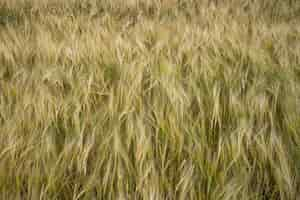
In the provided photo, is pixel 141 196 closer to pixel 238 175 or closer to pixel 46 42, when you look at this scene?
pixel 238 175

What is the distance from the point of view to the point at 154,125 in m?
0.63

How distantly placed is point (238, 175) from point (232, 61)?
21.0 inches

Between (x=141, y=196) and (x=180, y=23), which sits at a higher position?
(x=180, y=23)

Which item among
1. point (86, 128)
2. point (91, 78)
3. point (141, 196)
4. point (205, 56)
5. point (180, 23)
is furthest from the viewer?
point (180, 23)

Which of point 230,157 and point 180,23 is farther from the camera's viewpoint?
point 180,23

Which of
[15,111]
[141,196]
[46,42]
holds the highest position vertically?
[46,42]

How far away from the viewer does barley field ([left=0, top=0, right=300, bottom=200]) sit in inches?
21.2

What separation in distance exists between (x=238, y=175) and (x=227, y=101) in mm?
236

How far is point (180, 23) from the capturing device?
1527 mm

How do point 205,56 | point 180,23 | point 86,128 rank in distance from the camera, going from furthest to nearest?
1. point 180,23
2. point 205,56
3. point 86,128

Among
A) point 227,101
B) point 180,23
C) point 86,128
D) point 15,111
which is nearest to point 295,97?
point 227,101

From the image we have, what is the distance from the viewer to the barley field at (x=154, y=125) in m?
0.54

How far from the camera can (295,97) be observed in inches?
27.2

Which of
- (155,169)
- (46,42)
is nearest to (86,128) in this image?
(155,169)
